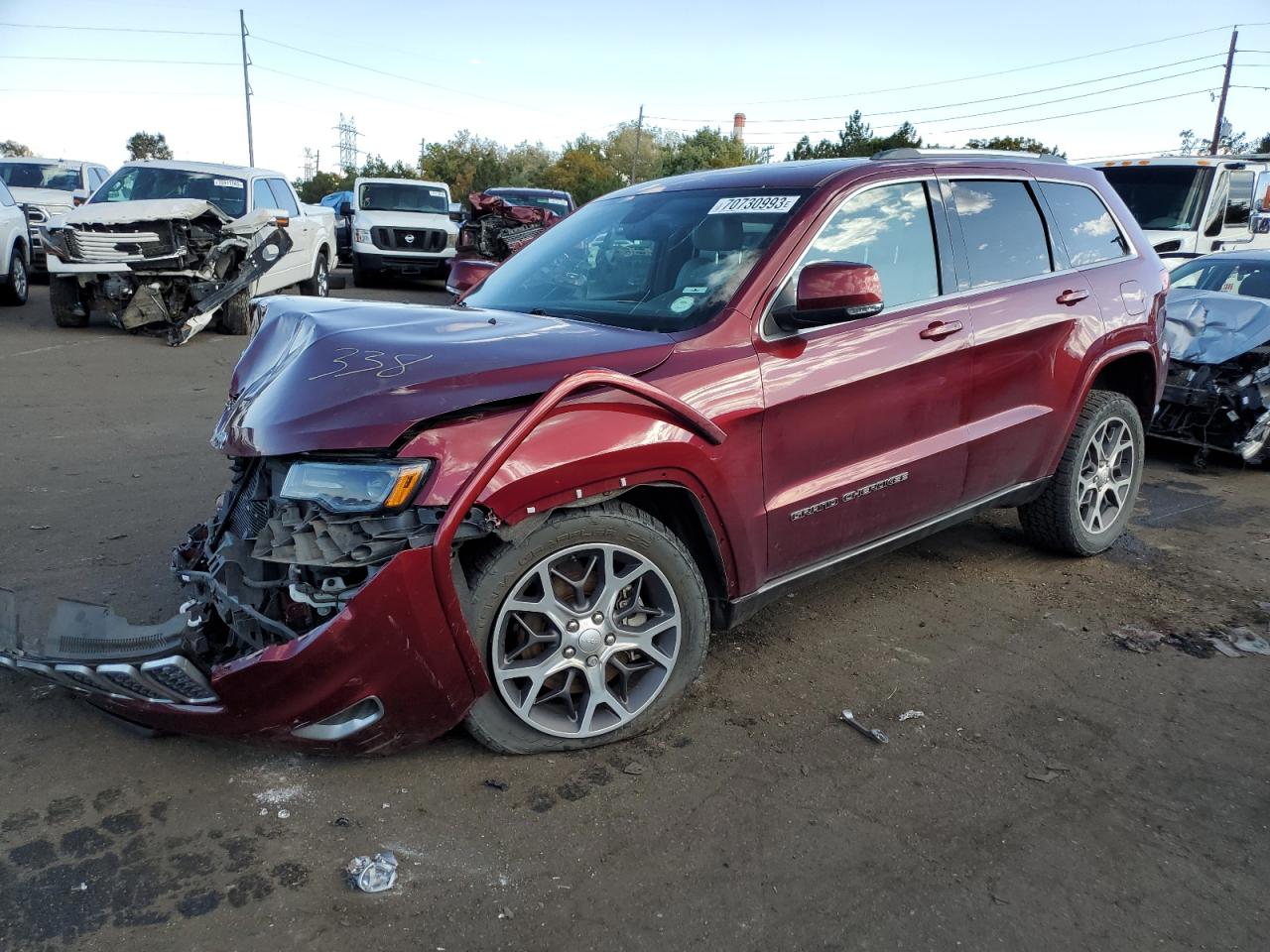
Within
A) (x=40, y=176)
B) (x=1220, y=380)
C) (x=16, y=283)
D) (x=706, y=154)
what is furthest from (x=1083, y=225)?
(x=706, y=154)

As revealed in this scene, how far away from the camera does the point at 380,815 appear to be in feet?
9.05

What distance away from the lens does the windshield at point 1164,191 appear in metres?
12.5

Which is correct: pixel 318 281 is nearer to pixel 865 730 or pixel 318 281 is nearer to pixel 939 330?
pixel 939 330

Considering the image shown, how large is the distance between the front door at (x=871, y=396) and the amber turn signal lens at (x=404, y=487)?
122cm

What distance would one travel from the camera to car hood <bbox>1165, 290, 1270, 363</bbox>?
6.88 metres

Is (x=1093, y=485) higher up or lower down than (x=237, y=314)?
lower down

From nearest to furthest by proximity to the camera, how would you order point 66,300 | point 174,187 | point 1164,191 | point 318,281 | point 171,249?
point 171,249
point 66,300
point 174,187
point 1164,191
point 318,281

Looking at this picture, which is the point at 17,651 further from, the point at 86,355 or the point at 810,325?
the point at 86,355

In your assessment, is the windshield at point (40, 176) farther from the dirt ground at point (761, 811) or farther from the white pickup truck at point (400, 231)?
the dirt ground at point (761, 811)

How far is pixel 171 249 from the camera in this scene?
10.6 meters

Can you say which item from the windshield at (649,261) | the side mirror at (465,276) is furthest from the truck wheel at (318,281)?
the windshield at (649,261)

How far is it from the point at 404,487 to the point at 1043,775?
7.04 feet

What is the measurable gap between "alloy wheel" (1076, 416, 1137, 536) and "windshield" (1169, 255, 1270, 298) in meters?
3.38

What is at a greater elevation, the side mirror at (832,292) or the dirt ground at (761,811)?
the side mirror at (832,292)
